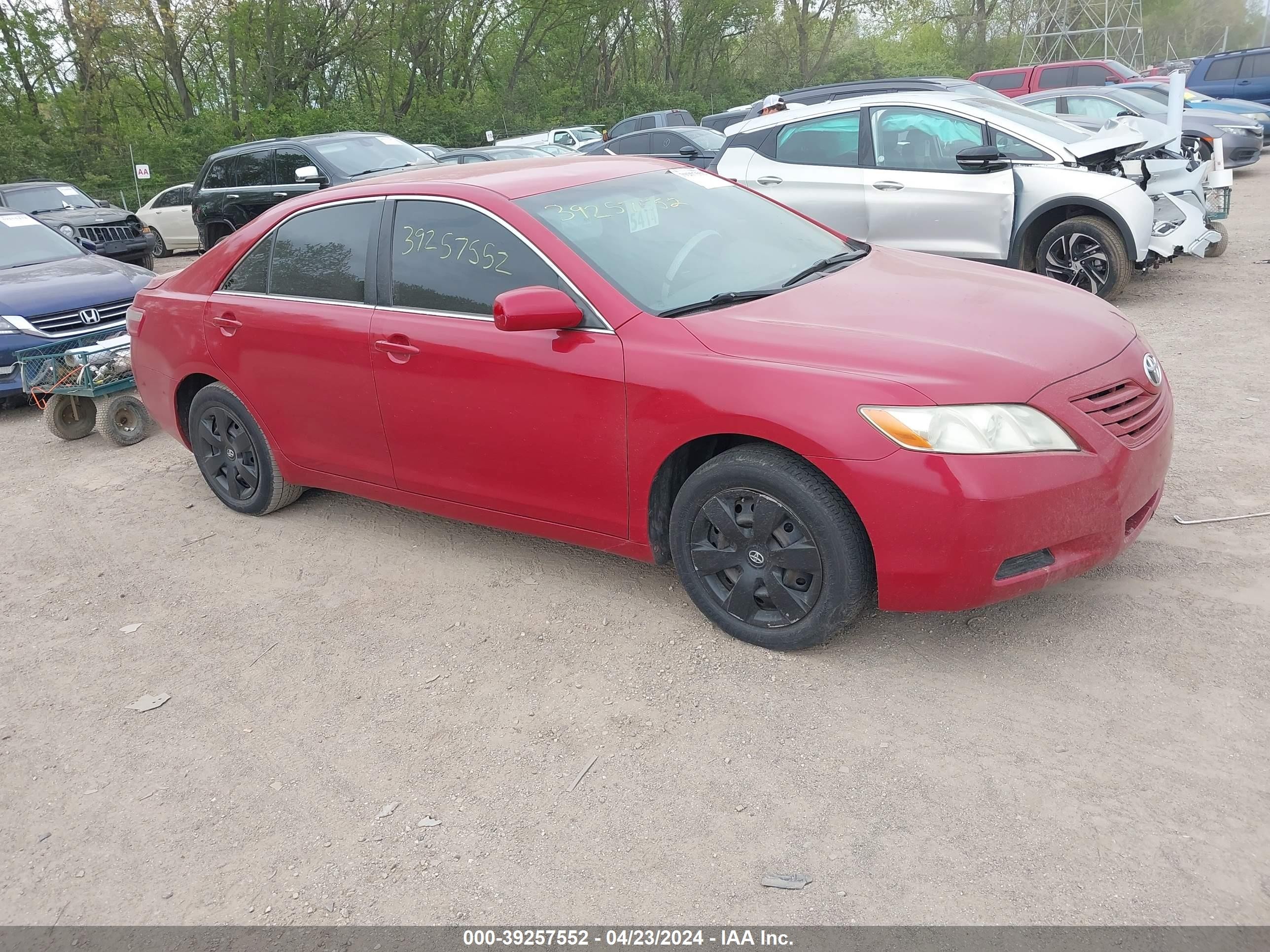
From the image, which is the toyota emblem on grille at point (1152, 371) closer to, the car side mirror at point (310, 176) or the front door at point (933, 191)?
the front door at point (933, 191)

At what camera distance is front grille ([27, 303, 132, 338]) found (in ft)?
27.0

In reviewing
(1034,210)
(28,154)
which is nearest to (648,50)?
(28,154)

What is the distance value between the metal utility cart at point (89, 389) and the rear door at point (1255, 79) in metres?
22.4

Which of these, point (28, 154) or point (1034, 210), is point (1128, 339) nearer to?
point (1034, 210)

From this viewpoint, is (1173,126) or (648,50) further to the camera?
(648,50)

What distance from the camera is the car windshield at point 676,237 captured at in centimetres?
400

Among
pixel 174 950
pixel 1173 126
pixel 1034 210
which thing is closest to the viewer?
pixel 174 950

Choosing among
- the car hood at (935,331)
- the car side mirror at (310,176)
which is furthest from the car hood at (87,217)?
the car hood at (935,331)

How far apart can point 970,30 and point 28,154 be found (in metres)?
47.9

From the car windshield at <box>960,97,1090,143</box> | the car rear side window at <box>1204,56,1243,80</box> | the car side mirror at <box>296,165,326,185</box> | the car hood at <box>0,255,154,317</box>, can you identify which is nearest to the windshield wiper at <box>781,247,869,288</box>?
the car windshield at <box>960,97,1090,143</box>

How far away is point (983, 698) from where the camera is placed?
11.2ft

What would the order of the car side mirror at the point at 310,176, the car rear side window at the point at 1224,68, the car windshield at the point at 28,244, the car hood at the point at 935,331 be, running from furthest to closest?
the car rear side window at the point at 1224,68
the car side mirror at the point at 310,176
the car windshield at the point at 28,244
the car hood at the point at 935,331

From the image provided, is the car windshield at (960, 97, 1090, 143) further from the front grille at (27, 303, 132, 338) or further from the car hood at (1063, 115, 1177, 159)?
the front grille at (27, 303, 132, 338)

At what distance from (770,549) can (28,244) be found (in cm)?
875
